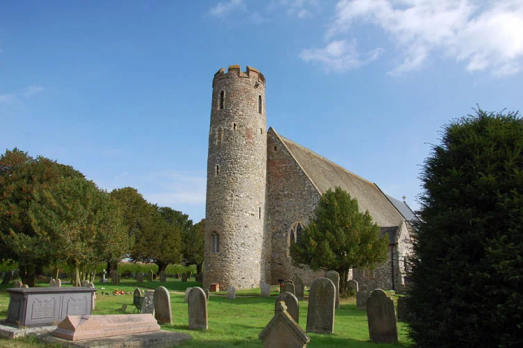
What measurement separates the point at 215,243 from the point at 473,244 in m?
19.1

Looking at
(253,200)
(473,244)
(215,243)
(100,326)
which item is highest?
(253,200)

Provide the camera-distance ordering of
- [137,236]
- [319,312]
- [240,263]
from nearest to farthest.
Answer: [319,312], [240,263], [137,236]

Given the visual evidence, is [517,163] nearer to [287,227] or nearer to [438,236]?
[438,236]

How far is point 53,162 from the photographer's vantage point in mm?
26469

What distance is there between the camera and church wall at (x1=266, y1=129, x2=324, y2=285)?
2523 centimetres

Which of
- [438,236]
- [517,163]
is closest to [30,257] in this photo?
[438,236]

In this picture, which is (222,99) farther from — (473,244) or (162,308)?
(473,244)

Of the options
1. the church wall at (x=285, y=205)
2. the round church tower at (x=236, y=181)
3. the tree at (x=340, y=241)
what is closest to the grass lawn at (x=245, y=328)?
the tree at (x=340, y=241)

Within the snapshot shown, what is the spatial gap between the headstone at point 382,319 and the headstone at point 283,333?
3.38 metres

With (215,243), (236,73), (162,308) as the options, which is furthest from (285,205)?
(162,308)

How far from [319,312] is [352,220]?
10374mm

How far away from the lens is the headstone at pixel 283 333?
6.02m

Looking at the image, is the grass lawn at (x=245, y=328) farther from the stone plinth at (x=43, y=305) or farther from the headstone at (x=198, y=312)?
the stone plinth at (x=43, y=305)

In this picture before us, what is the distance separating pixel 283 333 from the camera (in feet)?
20.3
